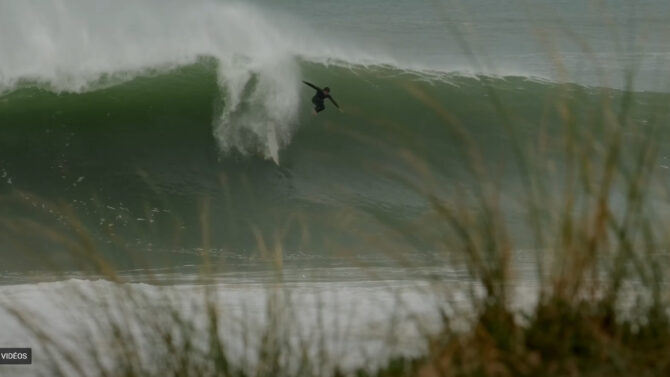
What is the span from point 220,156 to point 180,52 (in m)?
4.99

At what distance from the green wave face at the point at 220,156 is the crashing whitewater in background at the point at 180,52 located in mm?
119

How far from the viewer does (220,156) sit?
1478 cm

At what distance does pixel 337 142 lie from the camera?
15.4 metres

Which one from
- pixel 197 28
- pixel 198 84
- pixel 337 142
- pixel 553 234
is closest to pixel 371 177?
pixel 337 142

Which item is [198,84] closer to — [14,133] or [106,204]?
[14,133]

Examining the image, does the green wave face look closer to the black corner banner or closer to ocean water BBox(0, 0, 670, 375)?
ocean water BBox(0, 0, 670, 375)

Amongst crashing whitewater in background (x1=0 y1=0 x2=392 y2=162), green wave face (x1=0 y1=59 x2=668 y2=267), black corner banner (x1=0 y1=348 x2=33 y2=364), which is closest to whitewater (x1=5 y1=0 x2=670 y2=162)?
crashing whitewater in background (x1=0 y1=0 x2=392 y2=162)

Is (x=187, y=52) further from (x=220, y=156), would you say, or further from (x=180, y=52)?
(x=220, y=156)

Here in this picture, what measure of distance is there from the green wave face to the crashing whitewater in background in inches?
4.7

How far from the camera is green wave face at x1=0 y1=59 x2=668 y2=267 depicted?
1188 centimetres

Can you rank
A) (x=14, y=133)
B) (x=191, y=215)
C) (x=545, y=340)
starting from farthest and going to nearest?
(x=14, y=133)
(x=191, y=215)
(x=545, y=340)

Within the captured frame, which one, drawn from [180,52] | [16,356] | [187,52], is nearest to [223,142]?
[187,52]

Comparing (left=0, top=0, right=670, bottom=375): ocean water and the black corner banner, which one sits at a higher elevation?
(left=0, top=0, right=670, bottom=375): ocean water

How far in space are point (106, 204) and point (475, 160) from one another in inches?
384
